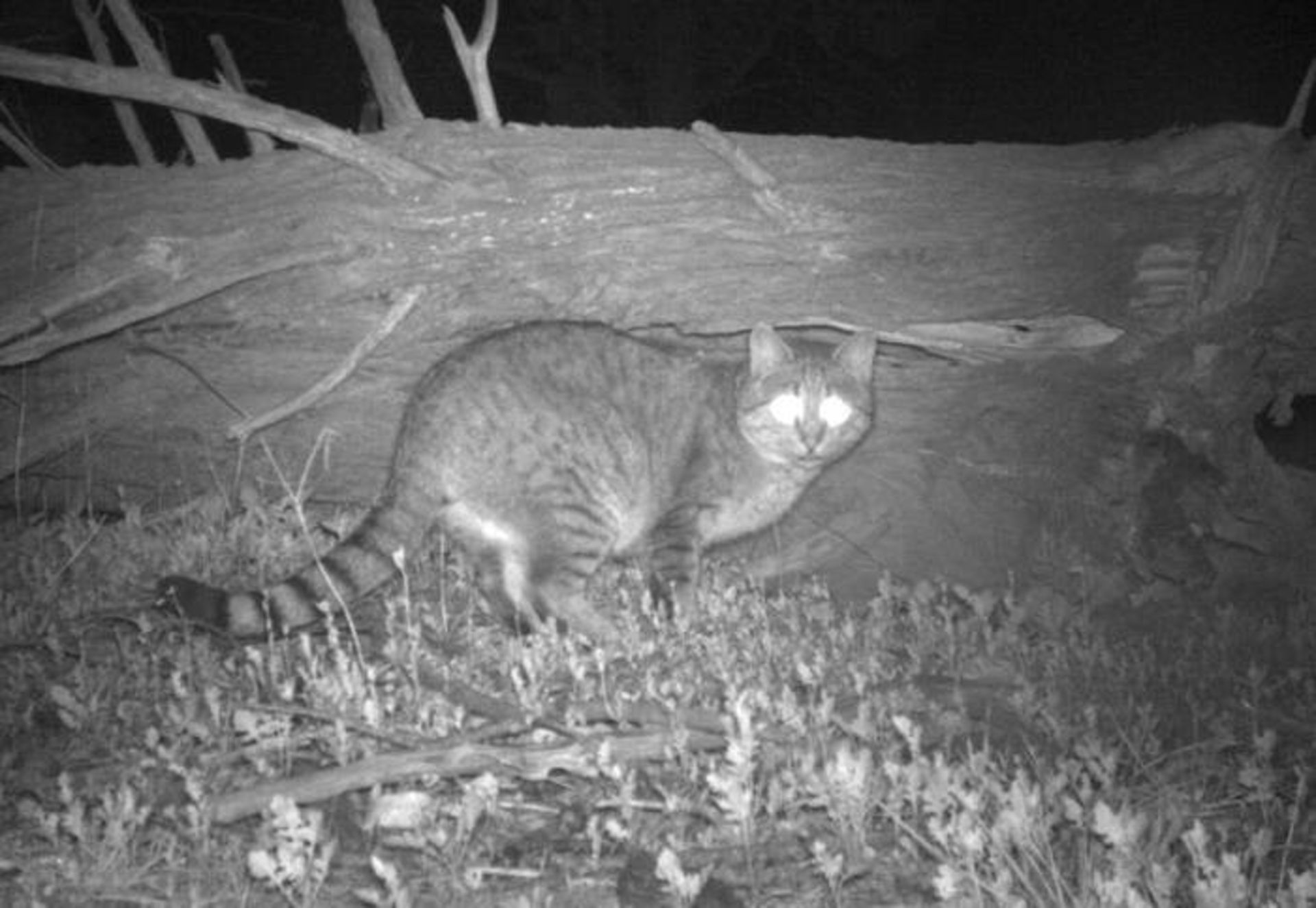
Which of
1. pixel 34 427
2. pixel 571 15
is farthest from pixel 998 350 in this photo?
pixel 571 15

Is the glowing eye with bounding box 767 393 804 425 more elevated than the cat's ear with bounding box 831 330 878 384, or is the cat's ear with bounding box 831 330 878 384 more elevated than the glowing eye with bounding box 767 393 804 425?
the cat's ear with bounding box 831 330 878 384

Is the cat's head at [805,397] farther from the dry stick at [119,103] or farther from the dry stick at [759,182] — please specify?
the dry stick at [119,103]

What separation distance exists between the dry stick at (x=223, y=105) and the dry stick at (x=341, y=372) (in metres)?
0.55

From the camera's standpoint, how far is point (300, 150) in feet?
18.7

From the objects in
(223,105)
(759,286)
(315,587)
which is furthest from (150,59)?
(759,286)

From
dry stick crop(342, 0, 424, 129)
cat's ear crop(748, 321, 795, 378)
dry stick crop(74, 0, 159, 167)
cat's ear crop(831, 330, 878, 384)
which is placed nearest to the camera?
dry stick crop(342, 0, 424, 129)

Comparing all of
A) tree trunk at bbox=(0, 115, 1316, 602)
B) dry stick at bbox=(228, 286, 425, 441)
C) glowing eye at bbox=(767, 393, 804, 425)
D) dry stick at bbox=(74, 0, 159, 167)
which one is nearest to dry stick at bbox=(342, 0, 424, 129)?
tree trunk at bbox=(0, 115, 1316, 602)

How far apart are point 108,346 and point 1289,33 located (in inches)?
688

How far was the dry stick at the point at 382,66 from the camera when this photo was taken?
583 centimetres

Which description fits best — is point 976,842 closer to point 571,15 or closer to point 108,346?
point 108,346

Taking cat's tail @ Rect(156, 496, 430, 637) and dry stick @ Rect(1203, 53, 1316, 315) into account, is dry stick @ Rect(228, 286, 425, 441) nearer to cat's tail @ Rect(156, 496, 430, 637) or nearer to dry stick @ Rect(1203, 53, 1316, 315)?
cat's tail @ Rect(156, 496, 430, 637)

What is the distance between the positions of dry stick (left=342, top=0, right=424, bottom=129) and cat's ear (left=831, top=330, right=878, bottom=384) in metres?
2.54

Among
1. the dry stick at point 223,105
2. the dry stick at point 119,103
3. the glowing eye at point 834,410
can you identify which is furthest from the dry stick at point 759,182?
Result: the dry stick at point 119,103

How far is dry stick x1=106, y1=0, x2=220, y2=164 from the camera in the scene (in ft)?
20.4
